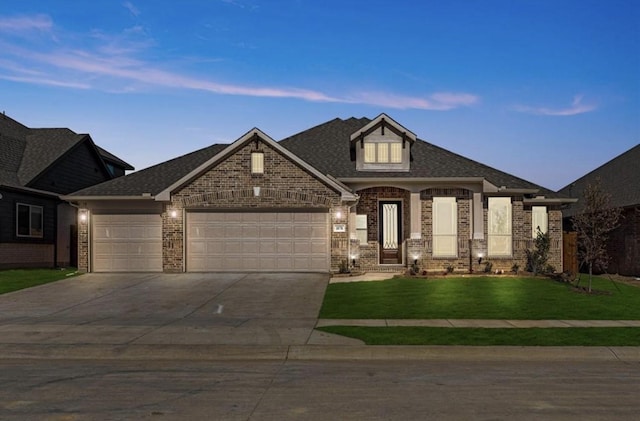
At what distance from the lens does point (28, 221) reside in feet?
89.4

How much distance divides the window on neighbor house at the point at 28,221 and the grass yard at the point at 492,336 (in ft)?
64.9

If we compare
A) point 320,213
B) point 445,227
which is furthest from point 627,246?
point 320,213

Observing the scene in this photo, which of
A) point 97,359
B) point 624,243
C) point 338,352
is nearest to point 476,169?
point 624,243

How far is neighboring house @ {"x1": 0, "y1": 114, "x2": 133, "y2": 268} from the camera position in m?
26.0

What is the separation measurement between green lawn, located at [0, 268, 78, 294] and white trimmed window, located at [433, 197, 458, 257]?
1462cm

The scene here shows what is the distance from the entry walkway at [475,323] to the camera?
500 inches

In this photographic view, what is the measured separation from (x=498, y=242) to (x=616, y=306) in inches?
347

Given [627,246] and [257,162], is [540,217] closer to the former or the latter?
[627,246]

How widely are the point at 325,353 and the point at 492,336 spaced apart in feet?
11.2

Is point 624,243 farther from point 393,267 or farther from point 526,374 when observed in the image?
point 526,374

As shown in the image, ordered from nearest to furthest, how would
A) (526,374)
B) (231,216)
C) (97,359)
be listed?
(526,374) < (97,359) < (231,216)

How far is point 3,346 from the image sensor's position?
1098 cm

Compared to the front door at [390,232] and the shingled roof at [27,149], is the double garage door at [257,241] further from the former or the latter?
the shingled roof at [27,149]

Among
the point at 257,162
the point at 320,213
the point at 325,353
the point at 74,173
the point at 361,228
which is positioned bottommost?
the point at 325,353
